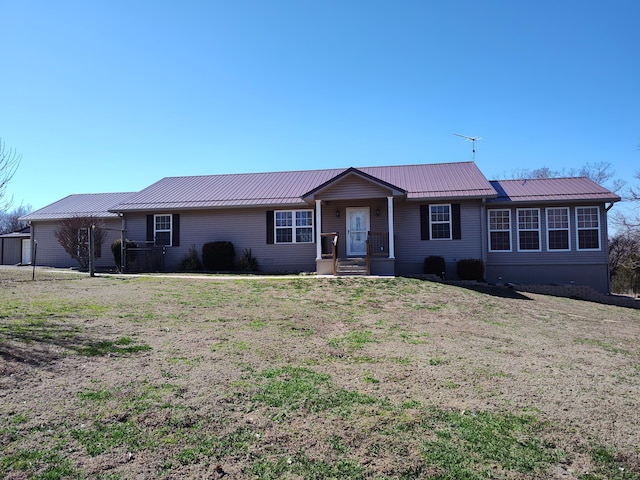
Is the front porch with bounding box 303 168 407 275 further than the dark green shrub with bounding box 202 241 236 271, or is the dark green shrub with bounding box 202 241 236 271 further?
the dark green shrub with bounding box 202 241 236 271

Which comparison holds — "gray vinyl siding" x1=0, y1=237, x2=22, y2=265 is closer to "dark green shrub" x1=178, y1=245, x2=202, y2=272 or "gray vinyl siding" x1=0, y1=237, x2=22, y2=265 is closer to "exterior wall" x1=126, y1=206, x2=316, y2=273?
"exterior wall" x1=126, y1=206, x2=316, y2=273

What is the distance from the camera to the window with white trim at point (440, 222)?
17.2 metres

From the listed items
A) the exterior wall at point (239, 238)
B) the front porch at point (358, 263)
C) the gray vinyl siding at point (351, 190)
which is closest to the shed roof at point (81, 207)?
the exterior wall at point (239, 238)

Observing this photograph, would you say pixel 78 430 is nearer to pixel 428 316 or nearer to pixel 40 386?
pixel 40 386

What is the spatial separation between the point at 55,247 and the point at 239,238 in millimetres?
9896

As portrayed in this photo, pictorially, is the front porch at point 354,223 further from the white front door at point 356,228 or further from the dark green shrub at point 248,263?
the dark green shrub at point 248,263

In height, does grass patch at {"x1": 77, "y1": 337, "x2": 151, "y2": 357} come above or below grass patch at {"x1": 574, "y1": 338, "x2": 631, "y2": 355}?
above

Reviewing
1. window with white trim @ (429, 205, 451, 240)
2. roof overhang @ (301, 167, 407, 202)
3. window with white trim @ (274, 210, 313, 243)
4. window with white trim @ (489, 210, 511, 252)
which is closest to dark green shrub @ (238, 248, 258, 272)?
window with white trim @ (274, 210, 313, 243)

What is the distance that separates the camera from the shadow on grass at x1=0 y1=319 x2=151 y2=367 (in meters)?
4.95

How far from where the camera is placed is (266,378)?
490cm

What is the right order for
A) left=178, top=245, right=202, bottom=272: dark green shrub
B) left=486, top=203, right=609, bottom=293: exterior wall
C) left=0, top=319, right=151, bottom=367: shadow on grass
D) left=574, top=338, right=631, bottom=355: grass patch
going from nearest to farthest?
left=0, top=319, right=151, bottom=367: shadow on grass < left=574, top=338, right=631, bottom=355: grass patch < left=486, top=203, right=609, bottom=293: exterior wall < left=178, top=245, right=202, bottom=272: dark green shrub

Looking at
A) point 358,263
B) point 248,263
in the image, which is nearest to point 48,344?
point 358,263

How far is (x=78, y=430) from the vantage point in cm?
357

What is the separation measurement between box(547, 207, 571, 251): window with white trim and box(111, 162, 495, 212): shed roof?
9.14 ft
